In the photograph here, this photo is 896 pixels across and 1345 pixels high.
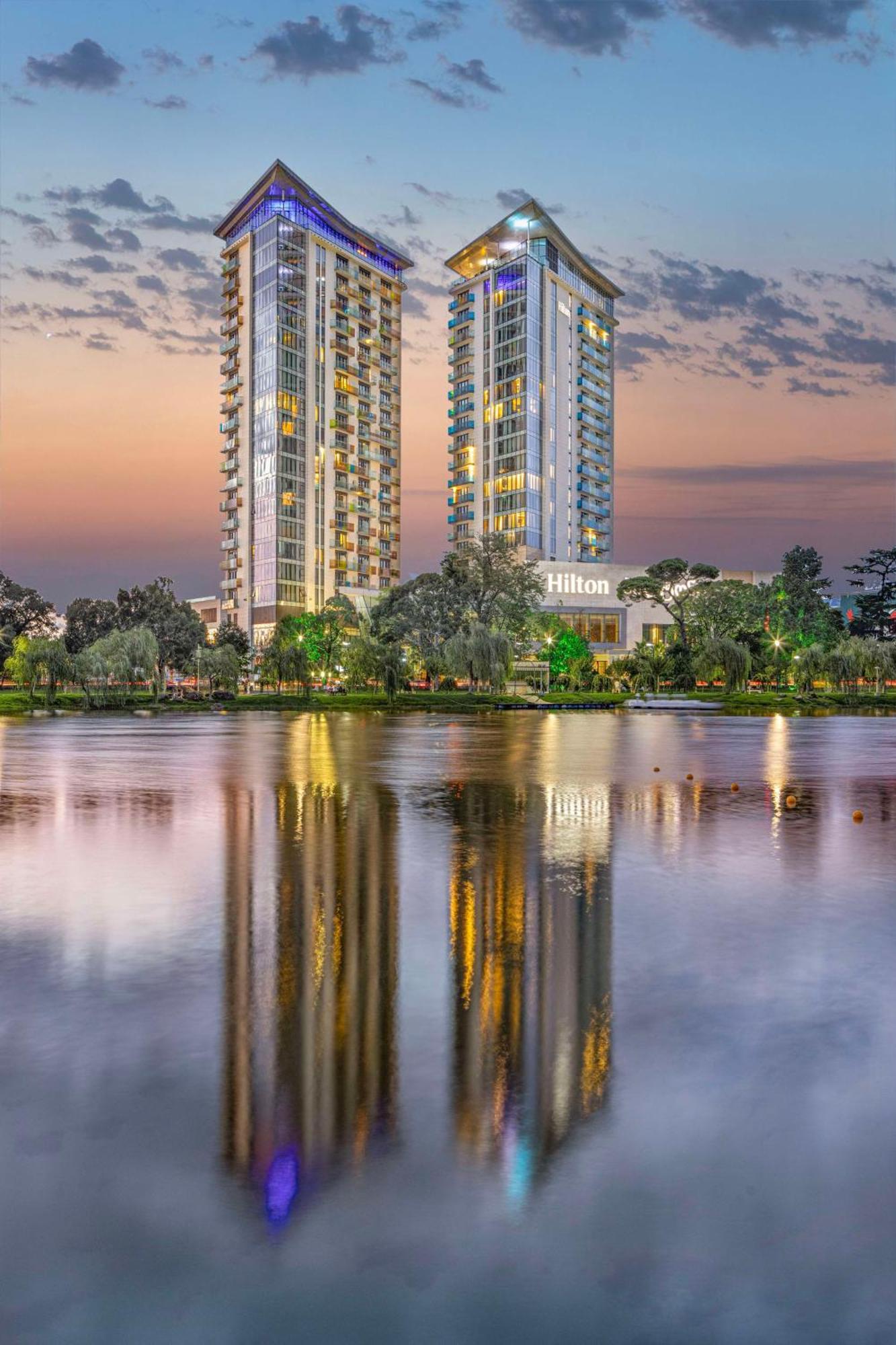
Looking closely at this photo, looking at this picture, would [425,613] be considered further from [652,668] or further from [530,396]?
[530,396]

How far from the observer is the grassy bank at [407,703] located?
70688 mm

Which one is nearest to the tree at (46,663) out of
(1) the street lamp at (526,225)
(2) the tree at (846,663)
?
(2) the tree at (846,663)

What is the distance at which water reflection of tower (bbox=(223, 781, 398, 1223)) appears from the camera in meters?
4.63

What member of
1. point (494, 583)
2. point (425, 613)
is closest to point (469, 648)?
point (425, 613)

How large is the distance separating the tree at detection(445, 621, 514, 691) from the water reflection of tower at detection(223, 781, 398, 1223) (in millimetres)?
60190

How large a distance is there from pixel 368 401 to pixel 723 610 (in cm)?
8632

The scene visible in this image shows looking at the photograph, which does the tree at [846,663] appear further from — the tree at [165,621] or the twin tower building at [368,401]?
the twin tower building at [368,401]

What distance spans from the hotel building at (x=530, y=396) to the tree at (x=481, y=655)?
91.7 metres

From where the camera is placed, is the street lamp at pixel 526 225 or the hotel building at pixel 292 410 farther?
the street lamp at pixel 526 225

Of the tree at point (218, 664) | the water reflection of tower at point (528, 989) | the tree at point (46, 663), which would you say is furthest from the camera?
the tree at point (218, 664)

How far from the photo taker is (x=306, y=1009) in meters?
6.62

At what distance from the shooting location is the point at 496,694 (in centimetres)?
8344

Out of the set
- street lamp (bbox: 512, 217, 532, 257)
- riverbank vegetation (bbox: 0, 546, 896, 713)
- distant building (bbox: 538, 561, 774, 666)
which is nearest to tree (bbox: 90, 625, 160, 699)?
riverbank vegetation (bbox: 0, 546, 896, 713)

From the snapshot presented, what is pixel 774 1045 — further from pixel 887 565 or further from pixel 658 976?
pixel 887 565
